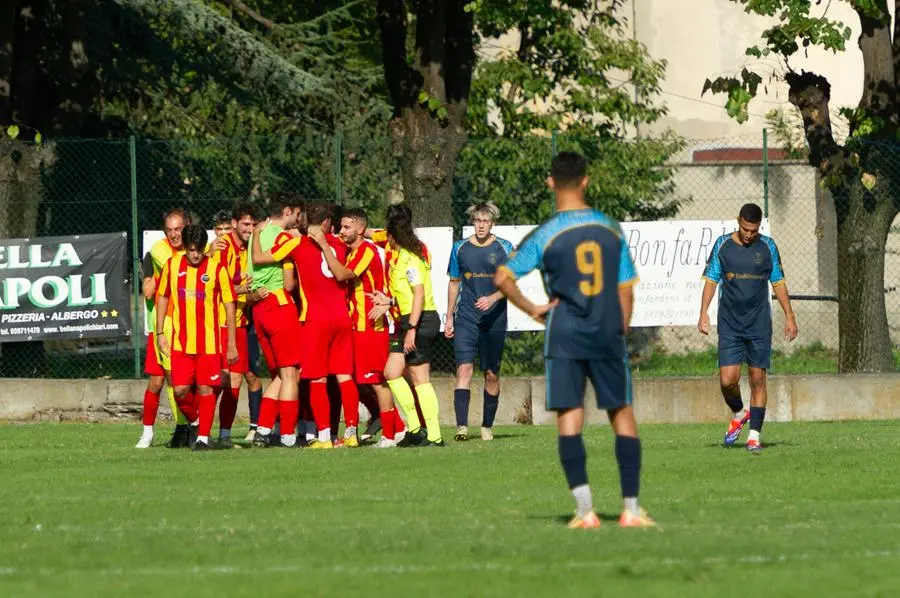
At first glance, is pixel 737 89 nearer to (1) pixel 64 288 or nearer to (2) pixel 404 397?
(2) pixel 404 397

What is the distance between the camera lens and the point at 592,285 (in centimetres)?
952

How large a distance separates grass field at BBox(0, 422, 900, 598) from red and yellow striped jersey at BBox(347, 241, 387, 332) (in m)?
1.16

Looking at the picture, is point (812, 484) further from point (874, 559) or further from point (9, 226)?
point (9, 226)

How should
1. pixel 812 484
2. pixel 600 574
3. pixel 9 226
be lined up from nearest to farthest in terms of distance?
1. pixel 600 574
2. pixel 812 484
3. pixel 9 226

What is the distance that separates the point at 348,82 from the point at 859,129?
11.6 metres

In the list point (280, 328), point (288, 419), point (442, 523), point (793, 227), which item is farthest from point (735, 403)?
point (793, 227)

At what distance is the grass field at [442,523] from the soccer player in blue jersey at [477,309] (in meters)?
0.82

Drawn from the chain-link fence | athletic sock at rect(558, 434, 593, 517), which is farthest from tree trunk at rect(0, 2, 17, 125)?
athletic sock at rect(558, 434, 593, 517)

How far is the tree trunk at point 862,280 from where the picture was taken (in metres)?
21.6

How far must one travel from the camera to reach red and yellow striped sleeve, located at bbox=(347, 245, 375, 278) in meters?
16.1

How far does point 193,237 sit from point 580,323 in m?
6.64

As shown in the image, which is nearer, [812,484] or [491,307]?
[812,484]

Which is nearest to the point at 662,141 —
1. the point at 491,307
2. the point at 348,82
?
the point at 491,307

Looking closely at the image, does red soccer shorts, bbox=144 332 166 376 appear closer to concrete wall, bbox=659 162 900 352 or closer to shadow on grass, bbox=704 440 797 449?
shadow on grass, bbox=704 440 797 449
